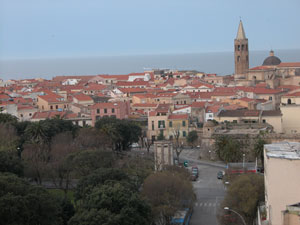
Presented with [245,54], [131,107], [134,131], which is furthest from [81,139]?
[245,54]

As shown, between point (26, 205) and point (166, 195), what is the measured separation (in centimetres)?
661

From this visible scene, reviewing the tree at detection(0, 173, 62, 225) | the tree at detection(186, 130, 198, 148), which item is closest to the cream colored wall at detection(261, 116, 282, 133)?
the tree at detection(186, 130, 198, 148)

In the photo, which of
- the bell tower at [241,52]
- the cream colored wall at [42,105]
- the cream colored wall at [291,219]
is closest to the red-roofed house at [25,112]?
the cream colored wall at [42,105]

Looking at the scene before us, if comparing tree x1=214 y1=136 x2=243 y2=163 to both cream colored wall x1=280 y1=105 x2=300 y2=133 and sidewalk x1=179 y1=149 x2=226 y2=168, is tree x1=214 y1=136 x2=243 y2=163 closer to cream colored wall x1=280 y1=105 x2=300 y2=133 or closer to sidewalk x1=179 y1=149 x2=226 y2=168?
sidewalk x1=179 y1=149 x2=226 y2=168

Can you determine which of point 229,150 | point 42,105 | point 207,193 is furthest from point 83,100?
point 207,193

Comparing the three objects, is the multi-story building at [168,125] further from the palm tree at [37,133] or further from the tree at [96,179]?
the tree at [96,179]

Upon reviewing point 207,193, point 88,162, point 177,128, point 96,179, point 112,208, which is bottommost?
point 207,193

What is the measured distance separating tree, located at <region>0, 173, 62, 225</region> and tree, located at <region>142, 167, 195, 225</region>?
4284 millimetres

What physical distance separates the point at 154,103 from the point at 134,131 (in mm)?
18239

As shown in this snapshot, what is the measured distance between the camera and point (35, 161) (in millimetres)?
35000

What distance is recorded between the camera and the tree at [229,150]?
38812mm

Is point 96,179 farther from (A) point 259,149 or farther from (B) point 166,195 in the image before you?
(A) point 259,149

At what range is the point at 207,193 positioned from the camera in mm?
32812

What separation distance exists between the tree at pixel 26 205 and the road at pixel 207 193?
22.4 feet
